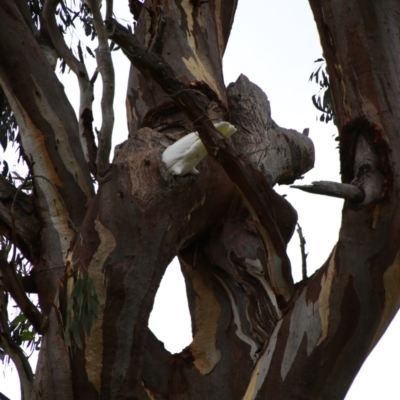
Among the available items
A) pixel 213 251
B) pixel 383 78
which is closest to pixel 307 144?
pixel 213 251

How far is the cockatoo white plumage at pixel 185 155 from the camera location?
1879mm

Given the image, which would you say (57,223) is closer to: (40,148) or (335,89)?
(40,148)

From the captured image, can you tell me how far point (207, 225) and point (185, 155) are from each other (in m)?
0.35

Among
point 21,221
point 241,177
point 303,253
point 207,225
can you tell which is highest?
point 21,221

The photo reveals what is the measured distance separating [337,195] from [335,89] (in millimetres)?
321

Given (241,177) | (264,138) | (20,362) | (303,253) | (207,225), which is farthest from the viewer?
(264,138)

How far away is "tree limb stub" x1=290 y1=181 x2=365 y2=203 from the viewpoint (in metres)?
1.42

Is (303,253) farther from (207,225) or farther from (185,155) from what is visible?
(207,225)

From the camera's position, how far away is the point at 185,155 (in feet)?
6.26

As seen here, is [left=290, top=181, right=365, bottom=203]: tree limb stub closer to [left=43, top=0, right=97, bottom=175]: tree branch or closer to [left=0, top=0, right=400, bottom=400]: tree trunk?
[left=0, top=0, right=400, bottom=400]: tree trunk

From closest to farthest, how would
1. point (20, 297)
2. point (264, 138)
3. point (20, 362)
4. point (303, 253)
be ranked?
point (303, 253) < point (20, 297) < point (20, 362) < point (264, 138)

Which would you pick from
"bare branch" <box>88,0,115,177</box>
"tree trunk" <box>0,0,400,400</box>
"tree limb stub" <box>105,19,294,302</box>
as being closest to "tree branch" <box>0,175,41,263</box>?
"tree trunk" <box>0,0,400,400</box>

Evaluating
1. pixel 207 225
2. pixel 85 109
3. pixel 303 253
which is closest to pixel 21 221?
pixel 85 109

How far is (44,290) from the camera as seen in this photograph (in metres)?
2.17
